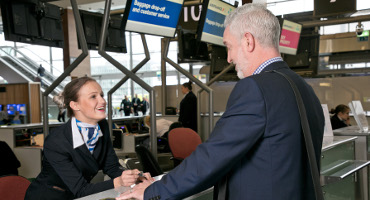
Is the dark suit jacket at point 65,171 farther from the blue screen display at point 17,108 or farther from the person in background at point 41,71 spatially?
the person in background at point 41,71

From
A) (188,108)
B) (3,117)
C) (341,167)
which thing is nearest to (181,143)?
(341,167)

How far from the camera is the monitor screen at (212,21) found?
4887mm

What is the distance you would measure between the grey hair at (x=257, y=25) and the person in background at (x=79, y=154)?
0.95 m

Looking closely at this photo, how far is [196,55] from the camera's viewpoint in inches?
292

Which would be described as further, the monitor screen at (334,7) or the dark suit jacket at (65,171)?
the monitor screen at (334,7)

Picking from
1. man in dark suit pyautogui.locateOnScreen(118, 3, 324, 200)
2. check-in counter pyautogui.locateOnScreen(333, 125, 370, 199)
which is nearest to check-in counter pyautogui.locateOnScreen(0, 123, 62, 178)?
check-in counter pyautogui.locateOnScreen(333, 125, 370, 199)

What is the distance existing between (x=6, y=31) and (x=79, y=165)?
3.61 m

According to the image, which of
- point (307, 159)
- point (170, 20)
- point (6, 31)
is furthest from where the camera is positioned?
point (6, 31)

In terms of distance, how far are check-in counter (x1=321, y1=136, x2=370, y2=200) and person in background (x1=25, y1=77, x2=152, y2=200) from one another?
64.2 inches

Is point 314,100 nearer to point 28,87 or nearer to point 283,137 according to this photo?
point 283,137

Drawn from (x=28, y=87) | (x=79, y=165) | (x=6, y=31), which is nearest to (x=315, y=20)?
(x=6, y=31)

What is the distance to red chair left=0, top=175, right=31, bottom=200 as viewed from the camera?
1.90m

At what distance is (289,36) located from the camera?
7.16m

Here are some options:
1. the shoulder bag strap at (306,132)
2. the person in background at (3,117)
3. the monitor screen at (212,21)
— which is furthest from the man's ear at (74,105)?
the person in background at (3,117)
